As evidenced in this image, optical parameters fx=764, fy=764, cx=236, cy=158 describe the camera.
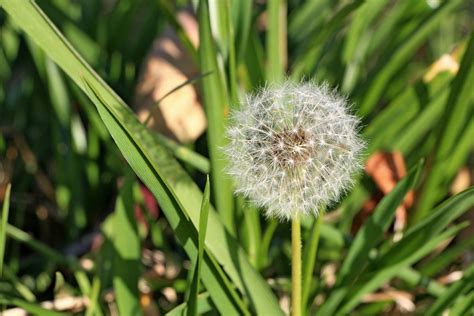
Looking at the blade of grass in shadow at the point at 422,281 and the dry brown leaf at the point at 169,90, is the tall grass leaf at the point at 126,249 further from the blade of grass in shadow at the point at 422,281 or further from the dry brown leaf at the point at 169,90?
the blade of grass in shadow at the point at 422,281

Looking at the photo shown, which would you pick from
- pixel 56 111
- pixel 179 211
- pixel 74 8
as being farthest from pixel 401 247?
pixel 74 8

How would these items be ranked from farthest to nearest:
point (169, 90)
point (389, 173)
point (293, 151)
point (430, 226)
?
point (169, 90)
point (389, 173)
point (430, 226)
point (293, 151)

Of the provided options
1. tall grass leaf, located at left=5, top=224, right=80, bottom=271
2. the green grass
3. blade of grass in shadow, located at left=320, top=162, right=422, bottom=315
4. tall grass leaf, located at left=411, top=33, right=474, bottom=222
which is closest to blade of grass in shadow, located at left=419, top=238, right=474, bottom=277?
the green grass

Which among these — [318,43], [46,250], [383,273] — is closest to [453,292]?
[383,273]

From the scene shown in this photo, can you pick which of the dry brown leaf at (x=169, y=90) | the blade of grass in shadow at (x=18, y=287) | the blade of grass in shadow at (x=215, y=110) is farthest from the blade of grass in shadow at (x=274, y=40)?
the blade of grass in shadow at (x=18, y=287)

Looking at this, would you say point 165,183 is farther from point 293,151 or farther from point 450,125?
point 450,125
